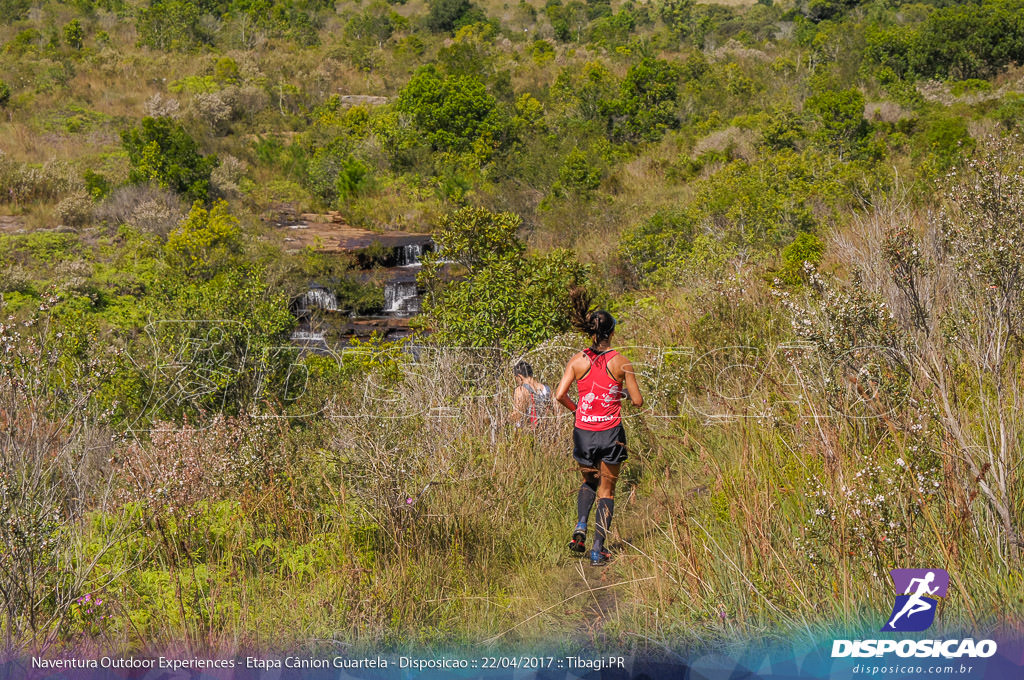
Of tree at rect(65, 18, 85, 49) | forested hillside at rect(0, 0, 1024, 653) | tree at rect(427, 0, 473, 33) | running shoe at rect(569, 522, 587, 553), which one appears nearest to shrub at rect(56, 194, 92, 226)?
forested hillside at rect(0, 0, 1024, 653)

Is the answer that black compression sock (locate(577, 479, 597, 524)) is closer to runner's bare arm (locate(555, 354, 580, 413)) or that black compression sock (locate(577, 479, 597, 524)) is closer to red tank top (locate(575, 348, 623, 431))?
red tank top (locate(575, 348, 623, 431))

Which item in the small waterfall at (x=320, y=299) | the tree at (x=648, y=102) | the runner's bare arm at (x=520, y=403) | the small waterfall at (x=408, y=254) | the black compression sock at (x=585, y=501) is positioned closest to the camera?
the black compression sock at (x=585, y=501)

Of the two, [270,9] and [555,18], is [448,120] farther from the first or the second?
[555,18]

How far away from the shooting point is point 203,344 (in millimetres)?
7496

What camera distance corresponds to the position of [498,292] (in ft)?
24.7

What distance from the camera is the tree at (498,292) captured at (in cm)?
734

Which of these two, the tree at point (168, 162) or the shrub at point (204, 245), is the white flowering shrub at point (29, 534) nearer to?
the shrub at point (204, 245)

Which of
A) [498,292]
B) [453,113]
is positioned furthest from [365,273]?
[498,292]

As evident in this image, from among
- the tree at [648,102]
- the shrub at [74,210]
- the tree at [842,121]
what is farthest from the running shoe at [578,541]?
the tree at [648,102]

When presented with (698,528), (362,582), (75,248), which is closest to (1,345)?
(362,582)

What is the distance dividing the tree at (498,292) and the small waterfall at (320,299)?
5524 millimetres

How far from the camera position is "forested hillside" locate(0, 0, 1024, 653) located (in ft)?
10.7

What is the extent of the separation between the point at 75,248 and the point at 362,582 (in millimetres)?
12798

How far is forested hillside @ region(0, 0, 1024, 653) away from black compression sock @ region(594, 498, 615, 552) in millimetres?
151
